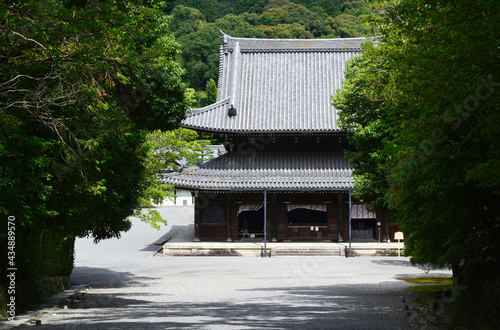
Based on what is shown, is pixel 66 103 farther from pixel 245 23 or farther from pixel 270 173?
pixel 245 23

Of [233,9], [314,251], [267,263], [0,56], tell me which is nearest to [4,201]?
[0,56]

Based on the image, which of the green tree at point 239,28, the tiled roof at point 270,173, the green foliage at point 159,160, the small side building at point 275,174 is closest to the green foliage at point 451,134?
the green foliage at point 159,160

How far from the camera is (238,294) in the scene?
16.8 meters

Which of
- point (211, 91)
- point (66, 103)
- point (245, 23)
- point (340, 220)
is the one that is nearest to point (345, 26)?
point (245, 23)

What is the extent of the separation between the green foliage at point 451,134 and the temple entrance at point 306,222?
22.6 meters

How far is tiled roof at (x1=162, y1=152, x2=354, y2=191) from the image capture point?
3344cm

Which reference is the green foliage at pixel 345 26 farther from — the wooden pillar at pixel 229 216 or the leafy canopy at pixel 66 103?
the leafy canopy at pixel 66 103

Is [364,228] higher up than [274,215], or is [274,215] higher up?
[274,215]

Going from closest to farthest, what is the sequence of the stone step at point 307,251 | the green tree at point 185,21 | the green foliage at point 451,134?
the green foliage at point 451,134 → the stone step at point 307,251 → the green tree at point 185,21

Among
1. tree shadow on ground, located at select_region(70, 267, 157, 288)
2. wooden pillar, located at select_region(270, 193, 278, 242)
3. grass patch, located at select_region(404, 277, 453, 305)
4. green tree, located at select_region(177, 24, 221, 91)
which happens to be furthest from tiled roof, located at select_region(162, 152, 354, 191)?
green tree, located at select_region(177, 24, 221, 91)

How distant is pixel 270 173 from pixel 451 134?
25.6 meters

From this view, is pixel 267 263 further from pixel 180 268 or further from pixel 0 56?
pixel 0 56

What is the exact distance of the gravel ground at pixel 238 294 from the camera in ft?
38.1

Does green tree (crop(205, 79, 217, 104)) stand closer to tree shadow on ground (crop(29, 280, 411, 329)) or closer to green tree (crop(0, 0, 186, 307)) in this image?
tree shadow on ground (crop(29, 280, 411, 329))
